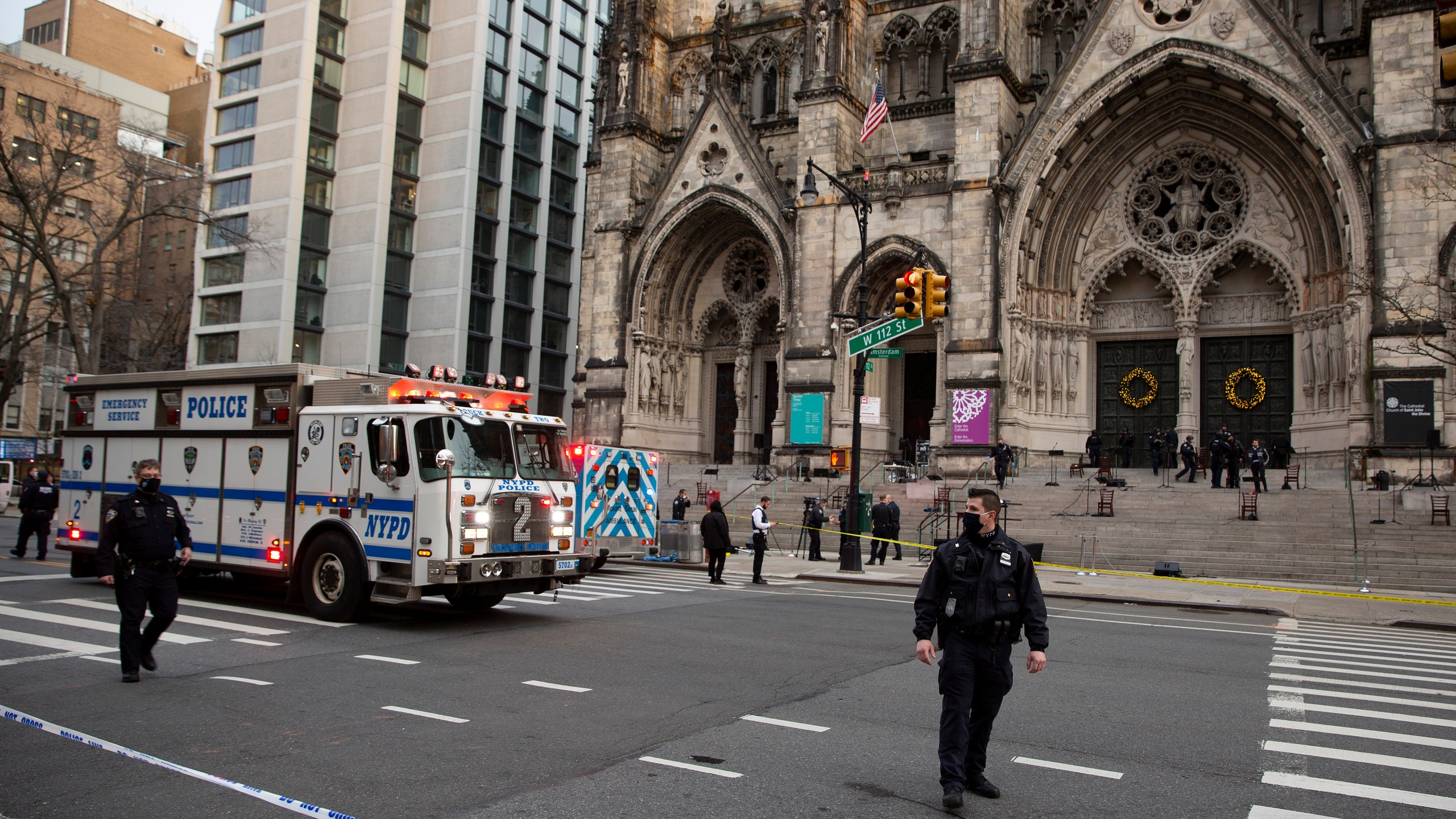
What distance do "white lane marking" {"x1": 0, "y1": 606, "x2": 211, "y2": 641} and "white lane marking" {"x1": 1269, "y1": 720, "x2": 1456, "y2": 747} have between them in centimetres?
928

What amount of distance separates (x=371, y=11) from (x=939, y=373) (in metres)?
38.1

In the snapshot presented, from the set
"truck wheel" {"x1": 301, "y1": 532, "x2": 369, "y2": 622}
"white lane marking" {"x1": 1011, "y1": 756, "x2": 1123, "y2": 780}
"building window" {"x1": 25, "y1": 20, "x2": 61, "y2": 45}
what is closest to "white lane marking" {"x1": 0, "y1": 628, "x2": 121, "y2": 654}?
"truck wheel" {"x1": 301, "y1": 532, "x2": 369, "y2": 622}

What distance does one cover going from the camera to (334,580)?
1173 cm

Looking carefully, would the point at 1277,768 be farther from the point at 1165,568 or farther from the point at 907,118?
the point at 907,118

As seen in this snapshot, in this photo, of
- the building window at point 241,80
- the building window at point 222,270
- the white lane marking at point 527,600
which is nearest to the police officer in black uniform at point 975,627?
the white lane marking at point 527,600

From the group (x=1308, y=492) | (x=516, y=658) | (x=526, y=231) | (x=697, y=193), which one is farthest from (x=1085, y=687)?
(x=526, y=231)

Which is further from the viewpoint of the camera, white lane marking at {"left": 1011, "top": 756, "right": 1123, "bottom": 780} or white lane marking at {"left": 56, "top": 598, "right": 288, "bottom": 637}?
white lane marking at {"left": 56, "top": 598, "right": 288, "bottom": 637}

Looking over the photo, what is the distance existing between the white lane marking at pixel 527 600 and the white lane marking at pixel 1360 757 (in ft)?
29.6

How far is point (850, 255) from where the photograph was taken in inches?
1357

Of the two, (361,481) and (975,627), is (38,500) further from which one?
(975,627)

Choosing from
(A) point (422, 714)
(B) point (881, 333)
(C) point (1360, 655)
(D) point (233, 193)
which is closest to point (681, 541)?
(B) point (881, 333)

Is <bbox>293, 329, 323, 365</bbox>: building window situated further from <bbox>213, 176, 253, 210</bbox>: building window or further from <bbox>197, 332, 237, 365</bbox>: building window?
<bbox>213, 176, 253, 210</bbox>: building window

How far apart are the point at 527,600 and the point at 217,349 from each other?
47.8 meters

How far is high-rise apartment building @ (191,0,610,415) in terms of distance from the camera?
175 ft
